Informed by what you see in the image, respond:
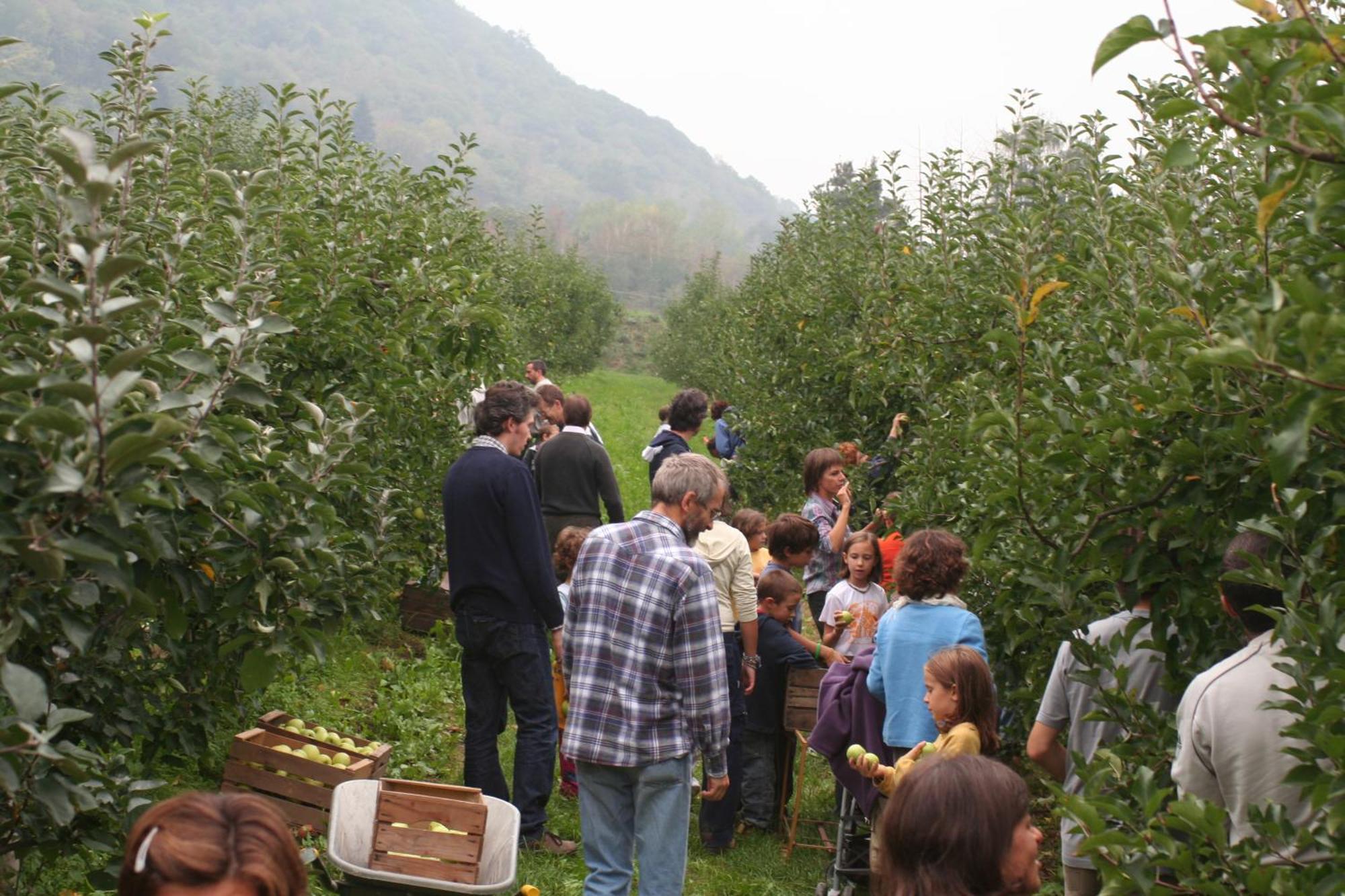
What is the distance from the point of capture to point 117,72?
4.50 m

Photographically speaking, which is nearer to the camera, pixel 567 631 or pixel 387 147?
pixel 567 631

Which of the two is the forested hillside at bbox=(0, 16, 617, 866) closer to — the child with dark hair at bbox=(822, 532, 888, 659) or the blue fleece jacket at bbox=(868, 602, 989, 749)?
the blue fleece jacket at bbox=(868, 602, 989, 749)

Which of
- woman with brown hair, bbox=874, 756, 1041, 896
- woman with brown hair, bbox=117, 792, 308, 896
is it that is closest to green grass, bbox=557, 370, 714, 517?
woman with brown hair, bbox=874, 756, 1041, 896

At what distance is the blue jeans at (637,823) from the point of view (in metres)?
4.57

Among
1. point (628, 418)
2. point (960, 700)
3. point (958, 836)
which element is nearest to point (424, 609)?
point (960, 700)

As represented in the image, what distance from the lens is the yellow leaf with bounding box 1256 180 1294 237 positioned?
2.24m

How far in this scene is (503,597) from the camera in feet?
19.2

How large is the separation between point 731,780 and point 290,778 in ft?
7.23

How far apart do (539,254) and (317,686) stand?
30.9 metres

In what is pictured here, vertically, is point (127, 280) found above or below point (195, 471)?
above

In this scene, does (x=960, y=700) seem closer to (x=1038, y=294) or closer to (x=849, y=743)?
(x=849, y=743)

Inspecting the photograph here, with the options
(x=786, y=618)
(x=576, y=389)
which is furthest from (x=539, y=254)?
(x=786, y=618)

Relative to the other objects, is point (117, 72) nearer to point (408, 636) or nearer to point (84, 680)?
point (84, 680)

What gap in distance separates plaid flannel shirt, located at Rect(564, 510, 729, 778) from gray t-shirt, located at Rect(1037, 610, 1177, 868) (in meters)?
1.14
